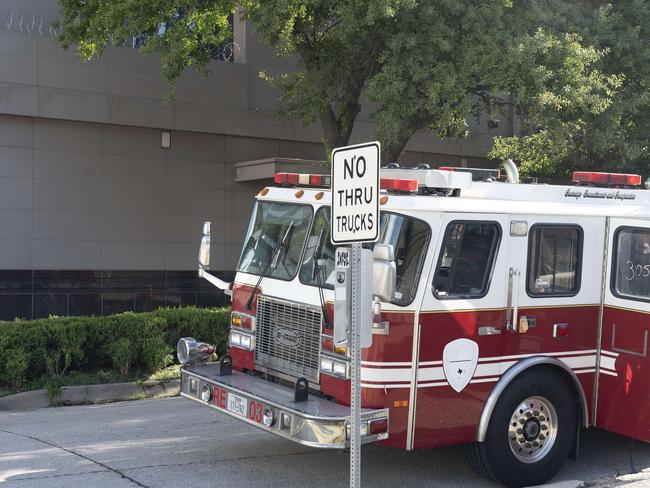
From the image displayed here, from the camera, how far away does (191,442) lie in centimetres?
842

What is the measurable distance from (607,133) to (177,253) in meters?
8.30

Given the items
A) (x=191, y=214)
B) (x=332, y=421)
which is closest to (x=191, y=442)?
(x=332, y=421)

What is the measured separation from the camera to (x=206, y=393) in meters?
7.44

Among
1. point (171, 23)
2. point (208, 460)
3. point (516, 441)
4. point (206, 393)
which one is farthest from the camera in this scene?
point (171, 23)

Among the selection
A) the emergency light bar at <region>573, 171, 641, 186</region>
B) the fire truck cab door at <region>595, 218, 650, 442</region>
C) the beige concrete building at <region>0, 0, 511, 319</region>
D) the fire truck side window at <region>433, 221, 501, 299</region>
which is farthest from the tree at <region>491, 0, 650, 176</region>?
the fire truck side window at <region>433, 221, 501, 299</region>

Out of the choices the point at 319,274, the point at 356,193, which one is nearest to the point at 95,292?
the point at 319,274

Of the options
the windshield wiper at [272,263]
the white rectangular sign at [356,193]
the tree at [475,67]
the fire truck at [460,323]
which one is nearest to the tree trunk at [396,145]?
the tree at [475,67]

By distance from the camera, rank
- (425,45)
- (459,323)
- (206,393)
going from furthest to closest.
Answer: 1. (425,45)
2. (206,393)
3. (459,323)

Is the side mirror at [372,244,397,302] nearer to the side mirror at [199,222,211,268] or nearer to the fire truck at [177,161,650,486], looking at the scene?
the fire truck at [177,161,650,486]

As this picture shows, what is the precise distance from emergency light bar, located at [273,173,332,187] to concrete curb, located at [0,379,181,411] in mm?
4322

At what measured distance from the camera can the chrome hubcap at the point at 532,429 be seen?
23.2ft

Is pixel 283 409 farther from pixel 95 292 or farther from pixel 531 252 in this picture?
pixel 95 292

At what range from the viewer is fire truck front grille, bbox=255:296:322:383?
23.0ft

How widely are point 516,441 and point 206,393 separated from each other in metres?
2.65
